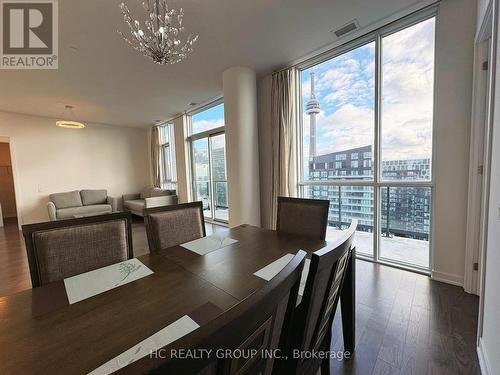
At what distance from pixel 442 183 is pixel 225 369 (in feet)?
8.89

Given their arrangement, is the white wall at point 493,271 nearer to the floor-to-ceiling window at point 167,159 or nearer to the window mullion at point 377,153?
the window mullion at point 377,153

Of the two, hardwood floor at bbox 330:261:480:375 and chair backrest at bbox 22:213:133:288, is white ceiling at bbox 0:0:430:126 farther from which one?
hardwood floor at bbox 330:261:480:375

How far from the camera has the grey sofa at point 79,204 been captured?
16.6 feet

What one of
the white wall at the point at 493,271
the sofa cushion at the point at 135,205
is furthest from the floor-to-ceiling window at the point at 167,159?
the white wall at the point at 493,271

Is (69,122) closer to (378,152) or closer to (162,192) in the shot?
(162,192)

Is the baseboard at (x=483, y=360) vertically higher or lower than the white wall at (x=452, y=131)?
lower

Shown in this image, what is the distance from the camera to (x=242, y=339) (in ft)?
1.36

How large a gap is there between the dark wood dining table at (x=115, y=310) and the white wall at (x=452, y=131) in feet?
6.62

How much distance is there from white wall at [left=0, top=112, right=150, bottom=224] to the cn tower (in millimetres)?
6108

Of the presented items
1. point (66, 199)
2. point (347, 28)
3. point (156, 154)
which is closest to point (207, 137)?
point (156, 154)

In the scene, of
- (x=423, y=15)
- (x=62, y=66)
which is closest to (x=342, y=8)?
(x=423, y=15)

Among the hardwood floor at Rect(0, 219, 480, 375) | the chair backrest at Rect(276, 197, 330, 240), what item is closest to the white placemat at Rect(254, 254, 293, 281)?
the chair backrest at Rect(276, 197, 330, 240)

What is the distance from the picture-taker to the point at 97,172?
6.46 meters

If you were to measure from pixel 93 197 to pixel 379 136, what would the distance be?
6.87 metres
